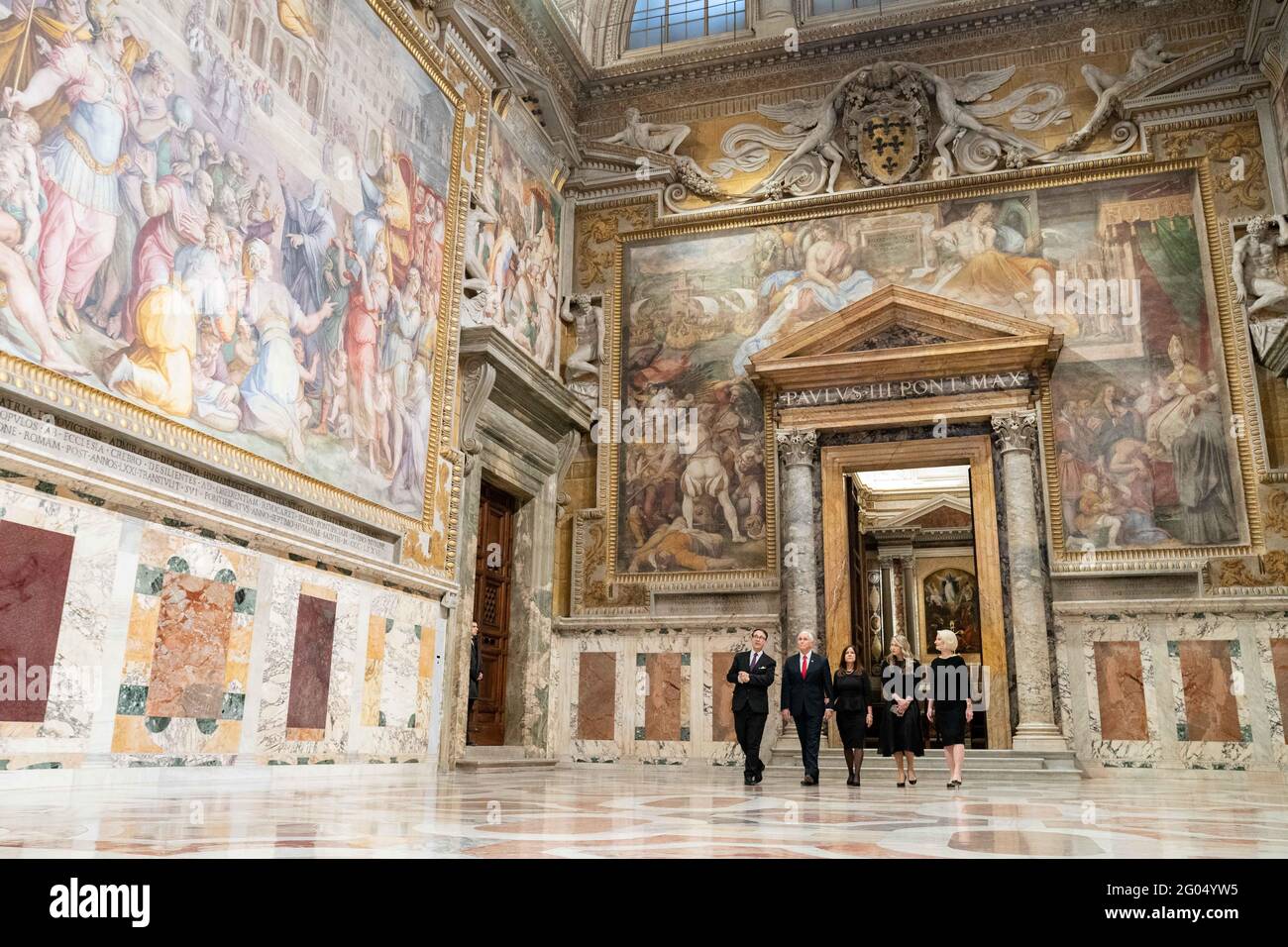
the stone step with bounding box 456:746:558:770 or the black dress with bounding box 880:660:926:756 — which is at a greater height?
the black dress with bounding box 880:660:926:756

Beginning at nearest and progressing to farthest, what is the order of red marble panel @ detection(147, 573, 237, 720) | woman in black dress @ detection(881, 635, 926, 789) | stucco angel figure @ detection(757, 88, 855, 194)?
red marble panel @ detection(147, 573, 237, 720) < woman in black dress @ detection(881, 635, 926, 789) < stucco angel figure @ detection(757, 88, 855, 194)

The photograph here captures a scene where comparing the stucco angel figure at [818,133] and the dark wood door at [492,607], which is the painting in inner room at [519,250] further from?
the stucco angel figure at [818,133]

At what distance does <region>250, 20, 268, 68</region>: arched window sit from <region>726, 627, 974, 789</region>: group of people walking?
6.37 meters

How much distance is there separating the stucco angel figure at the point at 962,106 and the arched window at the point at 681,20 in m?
3.12

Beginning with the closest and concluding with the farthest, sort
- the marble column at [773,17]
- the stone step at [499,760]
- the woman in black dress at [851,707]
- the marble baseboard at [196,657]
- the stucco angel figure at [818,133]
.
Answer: the marble baseboard at [196,657] < the woman in black dress at [851,707] < the stone step at [499,760] < the stucco angel figure at [818,133] < the marble column at [773,17]

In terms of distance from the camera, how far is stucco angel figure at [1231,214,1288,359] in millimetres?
11828

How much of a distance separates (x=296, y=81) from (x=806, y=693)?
6.89 metres

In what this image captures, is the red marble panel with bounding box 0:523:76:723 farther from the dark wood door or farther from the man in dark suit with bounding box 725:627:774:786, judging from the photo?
the dark wood door

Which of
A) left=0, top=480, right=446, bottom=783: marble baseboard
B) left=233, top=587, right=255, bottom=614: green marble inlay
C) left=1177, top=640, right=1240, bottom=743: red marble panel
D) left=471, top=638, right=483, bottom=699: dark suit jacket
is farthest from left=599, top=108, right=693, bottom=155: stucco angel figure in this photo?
left=233, top=587, right=255, bottom=614: green marble inlay

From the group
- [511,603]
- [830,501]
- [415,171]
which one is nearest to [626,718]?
[511,603]

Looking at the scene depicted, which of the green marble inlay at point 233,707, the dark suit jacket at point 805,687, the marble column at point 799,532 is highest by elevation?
the marble column at point 799,532

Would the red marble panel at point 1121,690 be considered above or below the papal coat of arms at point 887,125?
below

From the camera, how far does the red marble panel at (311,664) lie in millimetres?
8281

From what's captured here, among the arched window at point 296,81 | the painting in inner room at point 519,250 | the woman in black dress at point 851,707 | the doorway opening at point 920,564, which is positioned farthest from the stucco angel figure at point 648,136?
the woman in black dress at point 851,707
